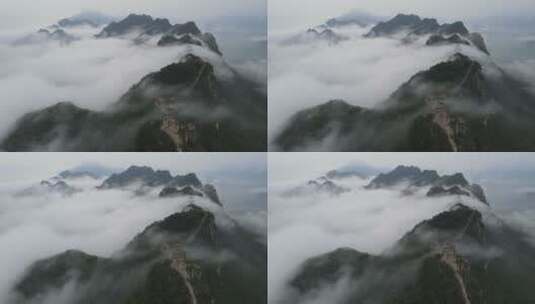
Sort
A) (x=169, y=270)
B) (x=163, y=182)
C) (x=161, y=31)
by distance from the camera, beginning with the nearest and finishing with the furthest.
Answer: (x=169, y=270) → (x=163, y=182) → (x=161, y=31)

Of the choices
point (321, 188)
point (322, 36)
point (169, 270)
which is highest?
point (322, 36)

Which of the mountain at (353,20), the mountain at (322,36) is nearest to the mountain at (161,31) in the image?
the mountain at (322,36)

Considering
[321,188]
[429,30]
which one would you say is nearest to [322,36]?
[429,30]

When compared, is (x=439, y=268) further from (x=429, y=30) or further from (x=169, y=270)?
(x=169, y=270)

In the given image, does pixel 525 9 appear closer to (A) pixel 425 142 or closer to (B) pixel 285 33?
(A) pixel 425 142

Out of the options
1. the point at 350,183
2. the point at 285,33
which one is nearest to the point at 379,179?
the point at 350,183

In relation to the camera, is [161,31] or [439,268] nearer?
[439,268]

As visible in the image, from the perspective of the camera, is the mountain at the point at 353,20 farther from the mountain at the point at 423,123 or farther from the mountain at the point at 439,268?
the mountain at the point at 439,268
